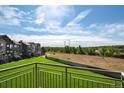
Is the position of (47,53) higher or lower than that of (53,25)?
lower

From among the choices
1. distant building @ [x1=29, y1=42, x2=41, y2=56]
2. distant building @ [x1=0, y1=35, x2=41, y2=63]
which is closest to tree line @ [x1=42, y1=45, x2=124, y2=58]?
distant building @ [x1=29, y1=42, x2=41, y2=56]

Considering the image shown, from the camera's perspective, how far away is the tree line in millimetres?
4453

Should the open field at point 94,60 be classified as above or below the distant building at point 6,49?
below

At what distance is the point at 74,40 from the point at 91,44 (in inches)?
19.5

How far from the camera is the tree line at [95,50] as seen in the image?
4453 millimetres

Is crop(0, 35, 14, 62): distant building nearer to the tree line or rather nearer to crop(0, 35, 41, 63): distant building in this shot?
crop(0, 35, 41, 63): distant building

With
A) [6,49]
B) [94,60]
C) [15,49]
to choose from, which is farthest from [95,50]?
[6,49]

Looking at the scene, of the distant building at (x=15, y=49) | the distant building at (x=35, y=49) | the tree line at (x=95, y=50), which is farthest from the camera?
the distant building at (x=35, y=49)

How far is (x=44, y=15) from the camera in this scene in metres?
4.49

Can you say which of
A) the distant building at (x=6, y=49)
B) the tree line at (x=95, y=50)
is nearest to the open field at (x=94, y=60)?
the tree line at (x=95, y=50)

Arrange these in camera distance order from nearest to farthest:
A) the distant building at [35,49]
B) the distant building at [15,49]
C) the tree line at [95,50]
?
the tree line at [95,50] → the distant building at [15,49] → the distant building at [35,49]

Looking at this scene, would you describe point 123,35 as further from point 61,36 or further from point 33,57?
point 33,57

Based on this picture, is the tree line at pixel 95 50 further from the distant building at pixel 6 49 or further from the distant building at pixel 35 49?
the distant building at pixel 6 49
